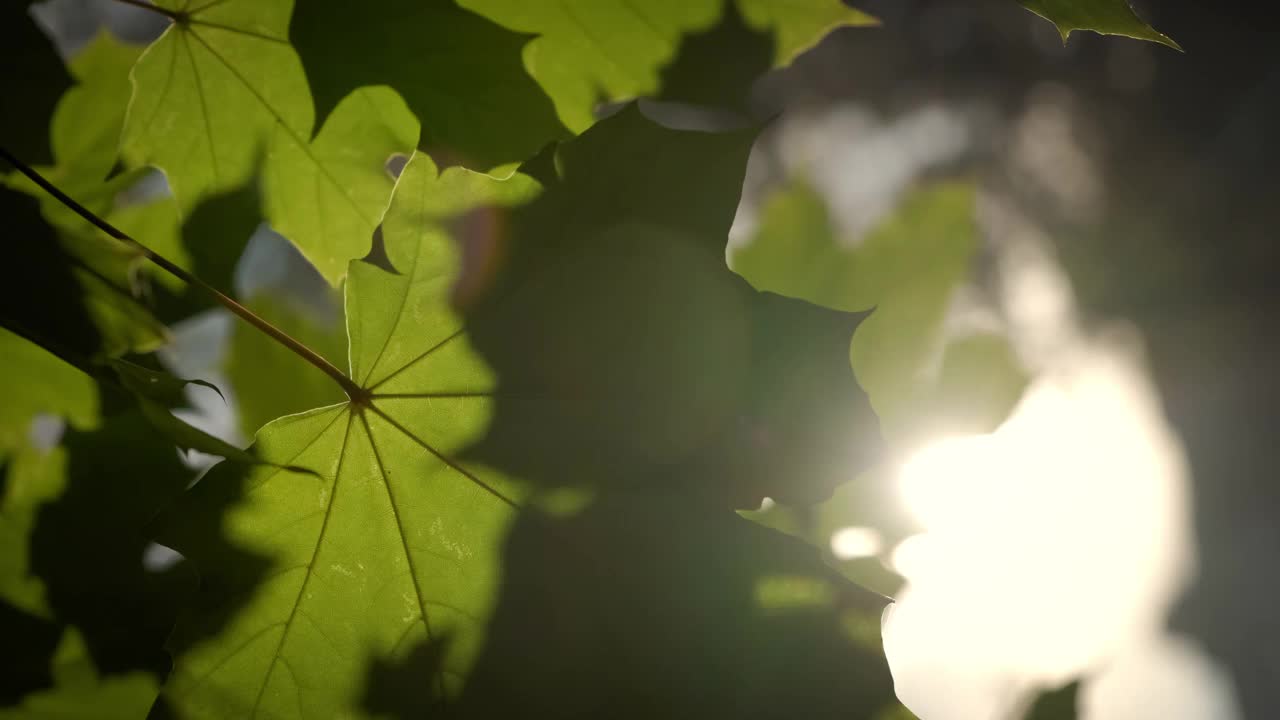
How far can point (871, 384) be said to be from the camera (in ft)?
3.54

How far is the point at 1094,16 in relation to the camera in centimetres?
67

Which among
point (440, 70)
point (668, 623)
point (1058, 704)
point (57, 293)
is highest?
point (440, 70)

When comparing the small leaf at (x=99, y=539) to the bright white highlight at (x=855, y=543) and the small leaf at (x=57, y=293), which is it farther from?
the bright white highlight at (x=855, y=543)

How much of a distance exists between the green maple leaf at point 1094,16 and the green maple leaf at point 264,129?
58 centimetres

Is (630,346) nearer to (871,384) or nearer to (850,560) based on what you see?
(850,560)

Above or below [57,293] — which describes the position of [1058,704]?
below

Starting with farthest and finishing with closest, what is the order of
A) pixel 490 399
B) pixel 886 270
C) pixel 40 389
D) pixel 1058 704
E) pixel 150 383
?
pixel 886 270, pixel 1058 704, pixel 40 389, pixel 490 399, pixel 150 383

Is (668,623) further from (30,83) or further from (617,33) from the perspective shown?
(30,83)

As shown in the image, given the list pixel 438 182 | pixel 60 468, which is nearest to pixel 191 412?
pixel 60 468

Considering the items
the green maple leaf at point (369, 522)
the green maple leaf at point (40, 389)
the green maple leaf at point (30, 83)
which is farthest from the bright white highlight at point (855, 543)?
the green maple leaf at point (30, 83)

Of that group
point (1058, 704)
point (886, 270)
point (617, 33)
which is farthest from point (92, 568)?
point (1058, 704)

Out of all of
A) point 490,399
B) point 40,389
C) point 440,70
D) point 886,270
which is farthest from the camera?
point 886,270

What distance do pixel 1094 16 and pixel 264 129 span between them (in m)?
0.81

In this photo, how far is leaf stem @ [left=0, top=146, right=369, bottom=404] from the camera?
0.62m
